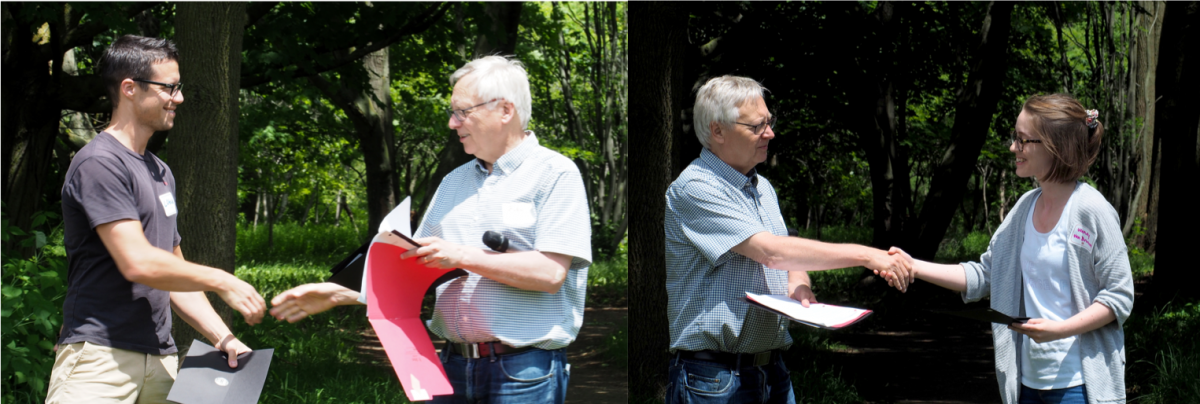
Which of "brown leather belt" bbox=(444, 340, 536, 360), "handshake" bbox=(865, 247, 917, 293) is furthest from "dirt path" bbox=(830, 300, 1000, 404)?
"brown leather belt" bbox=(444, 340, 536, 360)

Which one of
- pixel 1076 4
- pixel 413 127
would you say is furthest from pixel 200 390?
pixel 413 127

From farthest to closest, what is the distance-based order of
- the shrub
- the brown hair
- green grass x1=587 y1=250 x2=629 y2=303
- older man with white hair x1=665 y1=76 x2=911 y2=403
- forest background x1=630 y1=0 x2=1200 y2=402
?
1. green grass x1=587 y1=250 x2=629 y2=303
2. forest background x1=630 y1=0 x2=1200 y2=402
3. the shrub
4. older man with white hair x1=665 y1=76 x2=911 y2=403
5. the brown hair

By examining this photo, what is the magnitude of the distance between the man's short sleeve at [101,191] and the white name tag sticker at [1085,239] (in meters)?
2.65

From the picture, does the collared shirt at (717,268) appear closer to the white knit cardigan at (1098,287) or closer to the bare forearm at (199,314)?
the white knit cardigan at (1098,287)

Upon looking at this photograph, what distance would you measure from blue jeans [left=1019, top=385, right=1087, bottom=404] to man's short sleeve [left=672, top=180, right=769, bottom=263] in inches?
36.7

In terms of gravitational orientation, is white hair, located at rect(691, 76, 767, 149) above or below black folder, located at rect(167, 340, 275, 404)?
above

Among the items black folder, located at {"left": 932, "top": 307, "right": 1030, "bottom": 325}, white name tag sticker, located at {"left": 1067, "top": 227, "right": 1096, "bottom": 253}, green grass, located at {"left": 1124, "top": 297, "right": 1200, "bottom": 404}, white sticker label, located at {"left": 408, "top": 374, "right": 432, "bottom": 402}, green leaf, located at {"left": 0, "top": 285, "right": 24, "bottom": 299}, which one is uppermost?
white name tag sticker, located at {"left": 1067, "top": 227, "right": 1096, "bottom": 253}

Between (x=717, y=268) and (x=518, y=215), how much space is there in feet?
2.31

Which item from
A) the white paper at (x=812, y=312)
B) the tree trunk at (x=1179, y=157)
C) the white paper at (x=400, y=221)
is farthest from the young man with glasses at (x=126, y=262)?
the tree trunk at (x=1179, y=157)

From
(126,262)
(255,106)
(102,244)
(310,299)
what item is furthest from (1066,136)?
(255,106)

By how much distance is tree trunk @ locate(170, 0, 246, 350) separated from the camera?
14.6ft

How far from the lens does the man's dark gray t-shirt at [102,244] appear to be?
2.41 metres

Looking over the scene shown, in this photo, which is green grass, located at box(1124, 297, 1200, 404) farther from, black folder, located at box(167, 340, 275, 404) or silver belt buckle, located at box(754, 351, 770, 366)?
black folder, located at box(167, 340, 275, 404)

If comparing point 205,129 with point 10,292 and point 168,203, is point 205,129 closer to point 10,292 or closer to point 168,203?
point 10,292
